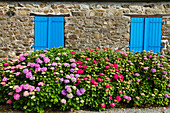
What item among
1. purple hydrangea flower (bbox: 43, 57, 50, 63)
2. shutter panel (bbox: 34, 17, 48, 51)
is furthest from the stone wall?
purple hydrangea flower (bbox: 43, 57, 50, 63)

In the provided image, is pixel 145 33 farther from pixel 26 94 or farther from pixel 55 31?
pixel 26 94

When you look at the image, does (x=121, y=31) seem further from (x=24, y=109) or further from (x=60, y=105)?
(x=24, y=109)

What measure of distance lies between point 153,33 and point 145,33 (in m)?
0.32

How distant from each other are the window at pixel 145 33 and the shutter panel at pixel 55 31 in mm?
2748

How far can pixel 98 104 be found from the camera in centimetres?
357

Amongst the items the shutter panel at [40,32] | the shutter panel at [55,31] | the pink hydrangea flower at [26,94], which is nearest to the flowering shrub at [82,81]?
the pink hydrangea flower at [26,94]

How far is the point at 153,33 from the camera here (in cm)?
673

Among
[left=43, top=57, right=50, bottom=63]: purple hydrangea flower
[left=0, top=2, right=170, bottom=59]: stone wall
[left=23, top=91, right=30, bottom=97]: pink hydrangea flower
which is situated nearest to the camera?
[left=23, top=91, right=30, bottom=97]: pink hydrangea flower

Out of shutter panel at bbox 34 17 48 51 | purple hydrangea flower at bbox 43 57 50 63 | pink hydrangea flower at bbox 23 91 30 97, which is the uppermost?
shutter panel at bbox 34 17 48 51

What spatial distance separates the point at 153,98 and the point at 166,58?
131 cm

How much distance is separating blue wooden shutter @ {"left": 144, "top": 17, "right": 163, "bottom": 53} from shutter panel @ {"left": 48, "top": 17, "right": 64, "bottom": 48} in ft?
10.9

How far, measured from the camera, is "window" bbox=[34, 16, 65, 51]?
6609mm

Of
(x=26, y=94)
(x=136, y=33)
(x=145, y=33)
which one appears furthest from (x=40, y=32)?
(x=145, y=33)

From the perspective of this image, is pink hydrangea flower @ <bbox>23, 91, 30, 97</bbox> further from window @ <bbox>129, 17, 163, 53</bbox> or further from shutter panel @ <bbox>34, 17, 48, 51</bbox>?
window @ <bbox>129, 17, 163, 53</bbox>
